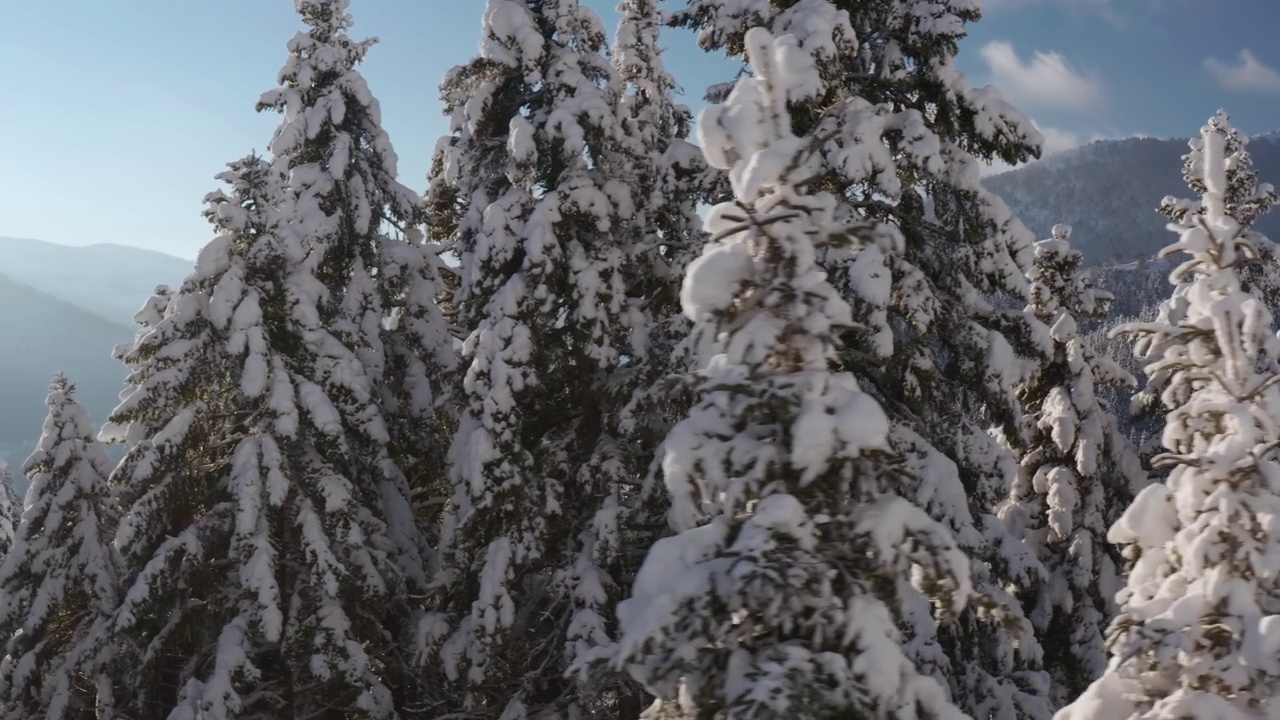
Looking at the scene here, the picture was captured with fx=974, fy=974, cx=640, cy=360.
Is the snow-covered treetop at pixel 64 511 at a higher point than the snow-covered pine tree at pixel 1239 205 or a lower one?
lower

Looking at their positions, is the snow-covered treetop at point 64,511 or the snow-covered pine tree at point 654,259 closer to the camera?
the snow-covered pine tree at point 654,259

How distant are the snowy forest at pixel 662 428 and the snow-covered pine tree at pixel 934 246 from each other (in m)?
0.06

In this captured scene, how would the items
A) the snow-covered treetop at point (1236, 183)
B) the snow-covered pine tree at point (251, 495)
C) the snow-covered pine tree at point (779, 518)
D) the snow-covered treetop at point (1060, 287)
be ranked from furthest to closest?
the snow-covered treetop at point (1236, 183) < the snow-covered treetop at point (1060, 287) < the snow-covered pine tree at point (251, 495) < the snow-covered pine tree at point (779, 518)

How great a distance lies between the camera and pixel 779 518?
18.1 ft

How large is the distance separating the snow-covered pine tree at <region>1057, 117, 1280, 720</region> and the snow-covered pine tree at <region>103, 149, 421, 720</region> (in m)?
11.5

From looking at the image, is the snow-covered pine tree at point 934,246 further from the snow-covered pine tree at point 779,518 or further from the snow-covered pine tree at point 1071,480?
the snow-covered pine tree at point 779,518

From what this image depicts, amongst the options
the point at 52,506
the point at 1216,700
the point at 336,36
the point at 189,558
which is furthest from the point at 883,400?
the point at 52,506

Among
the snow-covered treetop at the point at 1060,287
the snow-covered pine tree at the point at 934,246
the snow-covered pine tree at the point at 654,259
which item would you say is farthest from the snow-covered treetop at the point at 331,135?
the snow-covered treetop at the point at 1060,287

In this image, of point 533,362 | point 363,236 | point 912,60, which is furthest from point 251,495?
point 912,60

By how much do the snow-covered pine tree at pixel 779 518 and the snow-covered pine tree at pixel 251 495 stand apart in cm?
1066

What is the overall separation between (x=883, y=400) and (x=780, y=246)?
671 cm

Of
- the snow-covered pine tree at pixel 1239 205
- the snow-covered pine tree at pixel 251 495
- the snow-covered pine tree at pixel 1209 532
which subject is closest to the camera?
the snow-covered pine tree at pixel 1209 532

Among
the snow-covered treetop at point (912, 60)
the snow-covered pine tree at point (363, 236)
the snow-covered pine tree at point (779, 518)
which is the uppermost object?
the snow-covered treetop at point (912, 60)

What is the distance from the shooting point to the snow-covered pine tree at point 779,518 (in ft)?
17.6
